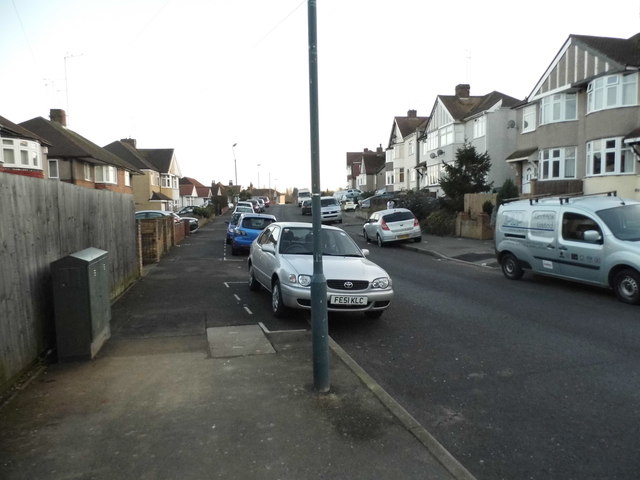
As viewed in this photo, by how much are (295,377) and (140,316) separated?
4.05 m

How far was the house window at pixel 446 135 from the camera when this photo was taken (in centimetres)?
4059

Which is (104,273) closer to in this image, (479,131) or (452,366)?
(452,366)

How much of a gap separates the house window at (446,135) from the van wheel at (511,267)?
29064mm

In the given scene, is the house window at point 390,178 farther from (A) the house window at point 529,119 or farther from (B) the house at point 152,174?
(A) the house window at point 529,119

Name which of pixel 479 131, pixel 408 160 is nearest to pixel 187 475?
pixel 479 131

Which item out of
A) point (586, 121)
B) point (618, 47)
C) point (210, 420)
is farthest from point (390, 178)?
point (210, 420)

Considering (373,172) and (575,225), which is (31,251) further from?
(373,172)

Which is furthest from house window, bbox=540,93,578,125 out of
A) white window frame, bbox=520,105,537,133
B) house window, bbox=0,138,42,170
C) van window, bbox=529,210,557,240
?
house window, bbox=0,138,42,170

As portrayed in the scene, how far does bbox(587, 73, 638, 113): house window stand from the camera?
2184 centimetres

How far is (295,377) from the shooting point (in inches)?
211

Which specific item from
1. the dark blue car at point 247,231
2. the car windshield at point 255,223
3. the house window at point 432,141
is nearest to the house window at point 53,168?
the dark blue car at point 247,231

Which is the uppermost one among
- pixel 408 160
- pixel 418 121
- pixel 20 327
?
pixel 418 121

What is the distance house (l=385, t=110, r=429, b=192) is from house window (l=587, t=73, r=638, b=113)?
90.0 ft

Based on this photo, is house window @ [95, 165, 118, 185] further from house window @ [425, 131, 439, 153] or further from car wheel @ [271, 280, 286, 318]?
car wheel @ [271, 280, 286, 318]
